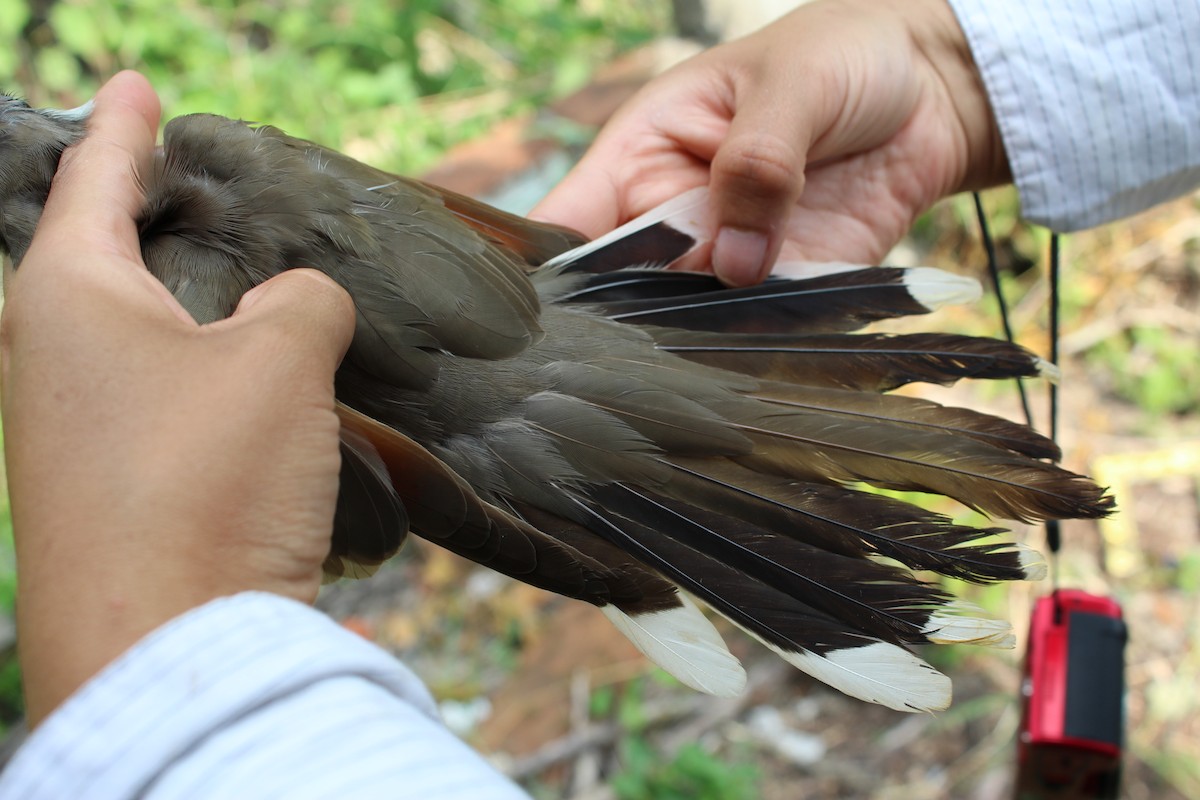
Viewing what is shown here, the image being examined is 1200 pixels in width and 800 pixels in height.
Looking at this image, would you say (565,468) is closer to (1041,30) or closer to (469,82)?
(1041,30)

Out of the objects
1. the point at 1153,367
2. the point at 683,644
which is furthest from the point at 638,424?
the point at 1153,367

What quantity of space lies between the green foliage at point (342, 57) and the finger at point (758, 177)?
3.15 meters

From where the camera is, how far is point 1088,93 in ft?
6.07

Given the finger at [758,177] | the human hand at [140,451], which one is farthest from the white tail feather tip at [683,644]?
the finger at [758,177]

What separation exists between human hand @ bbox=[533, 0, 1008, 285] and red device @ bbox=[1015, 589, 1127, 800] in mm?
873

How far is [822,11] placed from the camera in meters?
1.93

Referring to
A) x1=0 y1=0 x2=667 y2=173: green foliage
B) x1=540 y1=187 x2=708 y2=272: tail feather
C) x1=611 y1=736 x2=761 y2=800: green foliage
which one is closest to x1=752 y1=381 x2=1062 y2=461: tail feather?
x1=540 y1=187 x2=708 y2=272: tail feather

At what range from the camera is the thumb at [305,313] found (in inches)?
46.8

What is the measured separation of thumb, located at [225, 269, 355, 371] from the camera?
3.90 feet

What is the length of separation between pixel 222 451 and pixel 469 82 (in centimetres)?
472

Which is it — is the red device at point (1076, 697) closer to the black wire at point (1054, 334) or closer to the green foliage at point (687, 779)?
the black wire at point (1054, 334)

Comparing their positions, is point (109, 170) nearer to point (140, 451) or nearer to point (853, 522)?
point (140, 451)

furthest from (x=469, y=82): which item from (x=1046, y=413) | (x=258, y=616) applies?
(x=258, y=616)

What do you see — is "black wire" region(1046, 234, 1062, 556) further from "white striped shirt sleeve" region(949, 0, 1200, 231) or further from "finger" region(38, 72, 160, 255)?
"finger" region(38, 72, 160, 255)
